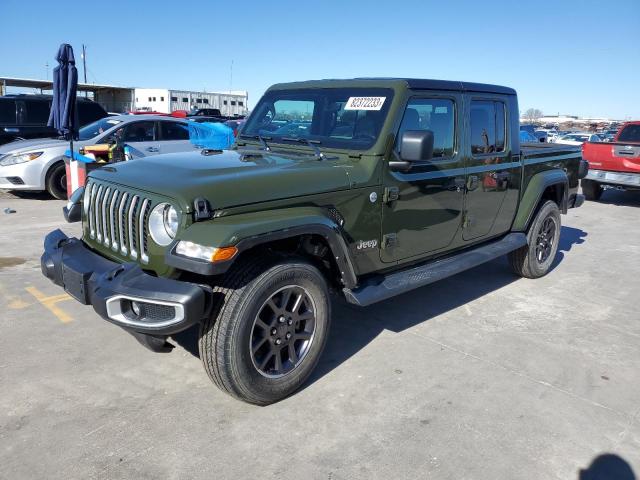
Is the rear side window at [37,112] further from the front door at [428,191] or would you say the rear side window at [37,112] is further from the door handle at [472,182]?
the door handle at [472,182]

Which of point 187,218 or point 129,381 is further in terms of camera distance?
point 129,381

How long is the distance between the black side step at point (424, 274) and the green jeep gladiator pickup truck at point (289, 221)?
0.6 inches

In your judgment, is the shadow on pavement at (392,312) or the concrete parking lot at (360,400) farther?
the shadow on pavement at (392,312)

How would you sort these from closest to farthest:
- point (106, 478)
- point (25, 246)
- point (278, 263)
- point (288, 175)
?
1. point (106, 478)
2. point (278, 263)
3. point (288, 175)
4. point (25, 246)

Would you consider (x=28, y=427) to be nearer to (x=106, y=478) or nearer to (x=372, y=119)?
(x=106, y=478)

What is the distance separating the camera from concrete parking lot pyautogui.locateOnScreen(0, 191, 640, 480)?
2.64 m

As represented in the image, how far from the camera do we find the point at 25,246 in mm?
6363

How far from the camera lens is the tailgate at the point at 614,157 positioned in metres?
10.4

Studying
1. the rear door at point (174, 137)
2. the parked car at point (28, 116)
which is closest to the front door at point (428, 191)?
the rear door at point (174, 137)

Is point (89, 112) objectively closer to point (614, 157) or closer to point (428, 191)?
point (428, 191)

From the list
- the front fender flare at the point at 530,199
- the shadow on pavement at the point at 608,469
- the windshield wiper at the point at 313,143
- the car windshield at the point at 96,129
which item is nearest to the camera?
the shadow on pavement at the point at 608,469

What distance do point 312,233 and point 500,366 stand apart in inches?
69.9

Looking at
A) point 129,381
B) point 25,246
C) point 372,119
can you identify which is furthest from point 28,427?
point 25,246

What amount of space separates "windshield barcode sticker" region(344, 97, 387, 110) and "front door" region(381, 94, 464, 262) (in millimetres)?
204
